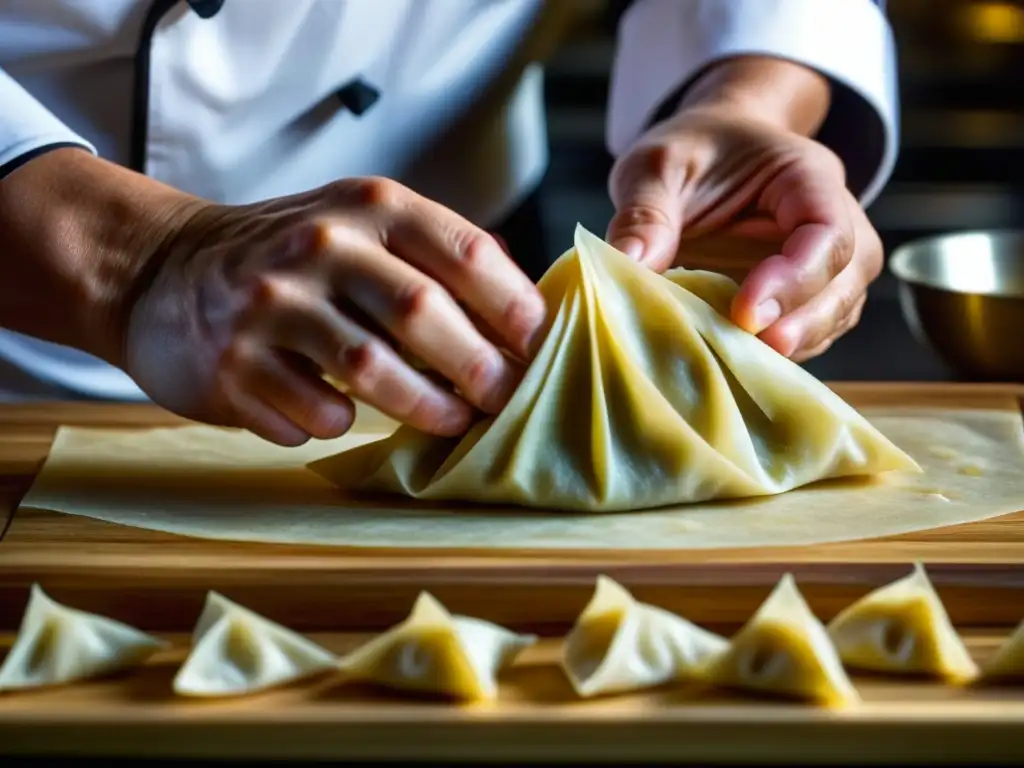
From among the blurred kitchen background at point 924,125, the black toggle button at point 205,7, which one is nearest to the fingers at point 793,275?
the black toggle button at point 205,7

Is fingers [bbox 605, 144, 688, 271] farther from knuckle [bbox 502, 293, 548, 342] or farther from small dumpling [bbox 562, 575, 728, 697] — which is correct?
small dumpling [bbox 562, 575, 728, 697]

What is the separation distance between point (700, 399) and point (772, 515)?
0.13m

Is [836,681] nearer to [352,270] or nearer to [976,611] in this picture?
[976,611]

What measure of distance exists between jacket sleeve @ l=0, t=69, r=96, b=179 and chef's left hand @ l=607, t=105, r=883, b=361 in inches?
22.3

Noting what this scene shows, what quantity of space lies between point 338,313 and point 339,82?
613mm

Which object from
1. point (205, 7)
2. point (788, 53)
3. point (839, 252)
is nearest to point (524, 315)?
point (839, 252)

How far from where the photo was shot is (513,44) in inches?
78.5

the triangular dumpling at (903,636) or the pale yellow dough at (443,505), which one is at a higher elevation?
the triangular dumpling at (903,636)

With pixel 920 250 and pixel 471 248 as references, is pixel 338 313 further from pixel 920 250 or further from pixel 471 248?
pixel 920 250

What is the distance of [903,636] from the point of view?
3.39 ft

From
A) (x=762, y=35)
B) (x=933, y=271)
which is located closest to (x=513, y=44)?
(x=762, y=35)

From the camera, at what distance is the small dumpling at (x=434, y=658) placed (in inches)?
38.7

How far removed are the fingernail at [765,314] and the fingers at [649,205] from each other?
13 cm

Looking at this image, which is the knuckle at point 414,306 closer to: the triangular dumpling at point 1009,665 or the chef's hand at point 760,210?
the chef's hand at point 760,210
